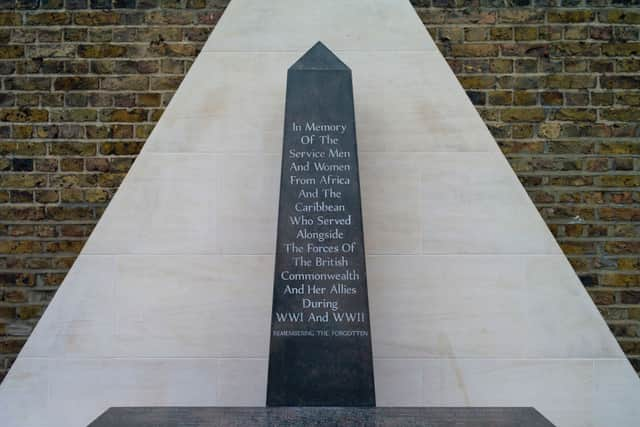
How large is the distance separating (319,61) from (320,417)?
1.53 m

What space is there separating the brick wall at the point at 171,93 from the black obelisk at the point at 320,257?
2.51 feet

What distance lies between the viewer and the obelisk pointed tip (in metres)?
2.76

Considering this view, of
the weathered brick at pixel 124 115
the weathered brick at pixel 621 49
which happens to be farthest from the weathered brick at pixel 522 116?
the weathered brick at pixel 124 115

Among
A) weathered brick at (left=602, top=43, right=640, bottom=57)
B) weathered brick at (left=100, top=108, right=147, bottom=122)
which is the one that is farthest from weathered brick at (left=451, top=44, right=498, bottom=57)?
weathered brick at (left=100, top=108, right=147, bottom=122)

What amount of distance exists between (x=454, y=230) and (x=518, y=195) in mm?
364

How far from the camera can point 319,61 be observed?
2.78 metres

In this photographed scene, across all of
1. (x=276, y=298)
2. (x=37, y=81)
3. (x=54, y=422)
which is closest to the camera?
(x=276, y=298)

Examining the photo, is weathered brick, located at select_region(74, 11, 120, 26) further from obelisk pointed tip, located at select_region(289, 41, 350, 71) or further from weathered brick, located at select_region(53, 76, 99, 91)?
obelisk pointed tip, located at select_region(289, 41, 350, 71)

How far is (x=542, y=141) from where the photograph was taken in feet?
10.0

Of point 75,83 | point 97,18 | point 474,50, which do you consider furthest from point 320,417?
point 97,18

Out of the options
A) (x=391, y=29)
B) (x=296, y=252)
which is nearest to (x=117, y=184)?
(x=296, y=252)

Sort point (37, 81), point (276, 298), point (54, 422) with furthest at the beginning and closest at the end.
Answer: point (37, 81)
point (54, 422)
point (276, 298)

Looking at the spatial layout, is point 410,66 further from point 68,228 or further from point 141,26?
point 68,228

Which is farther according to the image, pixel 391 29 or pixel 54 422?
pixel 391 29
